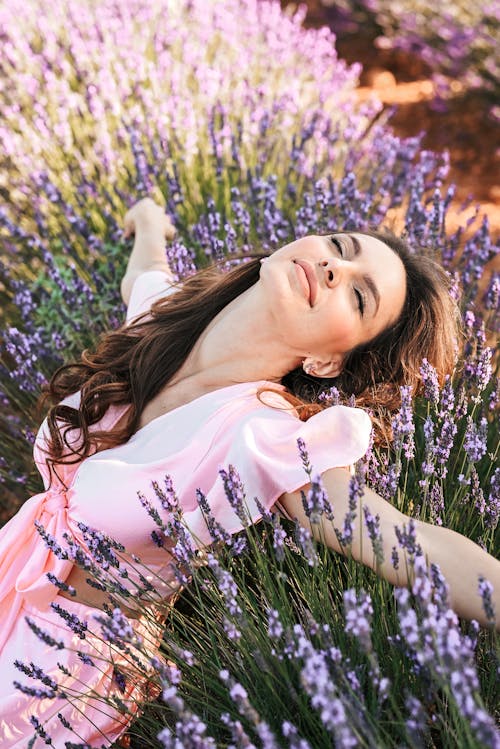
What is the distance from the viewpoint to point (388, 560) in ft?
4.83

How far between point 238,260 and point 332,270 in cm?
75

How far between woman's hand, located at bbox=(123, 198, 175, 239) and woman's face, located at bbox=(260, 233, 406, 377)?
3.09ft

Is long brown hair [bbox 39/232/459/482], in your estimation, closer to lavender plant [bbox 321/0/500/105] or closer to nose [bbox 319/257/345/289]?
nose [bbox 319/257/345/289]

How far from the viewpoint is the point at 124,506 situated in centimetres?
180

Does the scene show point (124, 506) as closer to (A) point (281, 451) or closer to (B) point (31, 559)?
(B) point (31, 559)

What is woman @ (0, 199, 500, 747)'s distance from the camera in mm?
1654

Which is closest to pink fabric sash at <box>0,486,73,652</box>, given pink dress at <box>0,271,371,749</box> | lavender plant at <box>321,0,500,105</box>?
pink dress at <box>0,271,371,749</box>

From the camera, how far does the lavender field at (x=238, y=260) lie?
1231mm

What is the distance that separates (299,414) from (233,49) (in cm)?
347

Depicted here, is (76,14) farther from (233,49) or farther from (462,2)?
(462,2)

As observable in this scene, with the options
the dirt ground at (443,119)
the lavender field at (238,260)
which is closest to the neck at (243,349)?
the lavender field at (238,260)

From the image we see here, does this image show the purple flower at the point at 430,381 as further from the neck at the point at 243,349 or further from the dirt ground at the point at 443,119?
the dirt ground at the point at 443,119

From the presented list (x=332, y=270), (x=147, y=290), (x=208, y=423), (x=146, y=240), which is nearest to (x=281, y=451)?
(x=208, y=423)

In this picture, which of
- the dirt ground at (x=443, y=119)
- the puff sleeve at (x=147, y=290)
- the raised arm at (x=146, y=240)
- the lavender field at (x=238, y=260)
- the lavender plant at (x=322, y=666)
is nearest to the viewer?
the lavender plant at (x=322, y=666)
